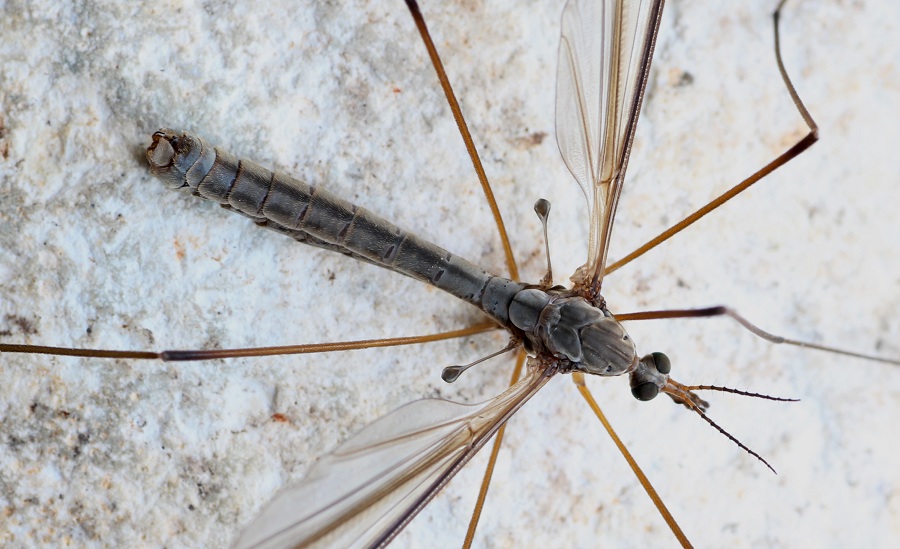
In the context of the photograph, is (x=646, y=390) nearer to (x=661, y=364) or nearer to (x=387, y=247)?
(x=661, y=364)

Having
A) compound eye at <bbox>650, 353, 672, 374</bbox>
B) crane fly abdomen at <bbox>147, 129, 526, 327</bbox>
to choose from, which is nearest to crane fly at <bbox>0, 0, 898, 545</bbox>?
crane fly abdomen at <bbox>147, 129, 526, 327</bbox>

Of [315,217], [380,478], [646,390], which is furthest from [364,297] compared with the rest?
[646,390]

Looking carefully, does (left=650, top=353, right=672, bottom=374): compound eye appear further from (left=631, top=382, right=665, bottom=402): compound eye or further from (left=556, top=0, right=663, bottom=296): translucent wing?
(left=556, top=0, right=663, bottom=296): translucent wing

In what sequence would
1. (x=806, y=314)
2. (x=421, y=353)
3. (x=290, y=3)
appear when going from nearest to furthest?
1. (x=290, y=3)
2. (x=421, y=353)
3. (x=806, y=314)

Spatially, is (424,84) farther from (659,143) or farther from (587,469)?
(587,469)

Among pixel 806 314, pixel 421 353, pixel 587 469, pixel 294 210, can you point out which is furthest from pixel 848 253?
pixel 294 210

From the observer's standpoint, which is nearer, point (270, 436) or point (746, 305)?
point (270, 436)

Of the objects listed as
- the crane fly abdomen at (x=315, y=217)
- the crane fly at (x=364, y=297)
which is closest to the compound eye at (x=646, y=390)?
the crane fly at (x=364, y=297)

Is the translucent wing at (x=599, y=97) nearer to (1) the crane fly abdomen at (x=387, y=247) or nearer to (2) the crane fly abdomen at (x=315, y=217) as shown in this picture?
(1) the crane fly abdomen at (x=387, y=247)
